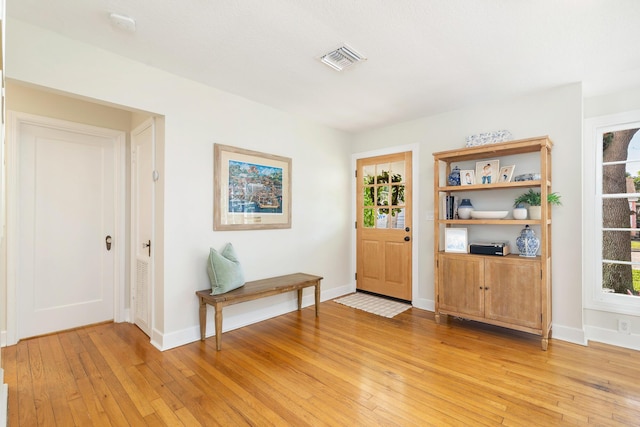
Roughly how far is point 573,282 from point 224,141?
146 inches

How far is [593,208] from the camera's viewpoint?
3160 millimetres

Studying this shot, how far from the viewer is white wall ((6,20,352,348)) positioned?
2.33 meters

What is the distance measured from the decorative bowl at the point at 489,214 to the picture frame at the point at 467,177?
34 cm

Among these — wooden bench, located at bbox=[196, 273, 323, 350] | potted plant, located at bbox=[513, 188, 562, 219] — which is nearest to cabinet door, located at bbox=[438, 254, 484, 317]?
potted plant, located at bbox=[513, 188, 562, 219]

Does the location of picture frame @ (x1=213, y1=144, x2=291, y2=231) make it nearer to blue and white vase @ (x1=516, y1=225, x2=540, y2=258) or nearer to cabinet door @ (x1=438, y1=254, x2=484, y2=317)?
cabinet door @ (x1=438, y1=254, x2=484, y2=317)

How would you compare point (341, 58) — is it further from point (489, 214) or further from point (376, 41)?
point (489, 214)

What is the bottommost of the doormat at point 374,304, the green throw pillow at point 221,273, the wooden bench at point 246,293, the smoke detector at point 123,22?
the doormat at point 374,304

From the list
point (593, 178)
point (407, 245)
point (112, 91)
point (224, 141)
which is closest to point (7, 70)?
point (112, 91)

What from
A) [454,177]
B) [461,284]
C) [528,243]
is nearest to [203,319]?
[461,284]

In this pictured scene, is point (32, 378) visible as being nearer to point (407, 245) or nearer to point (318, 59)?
point (318, 59)

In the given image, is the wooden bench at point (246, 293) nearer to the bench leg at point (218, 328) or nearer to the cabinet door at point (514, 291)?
the bench leg at point (218, 328)

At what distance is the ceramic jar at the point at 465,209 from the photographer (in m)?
3.46

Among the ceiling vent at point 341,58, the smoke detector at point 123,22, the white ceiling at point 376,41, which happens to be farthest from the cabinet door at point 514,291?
the smoke detector at point 123,22

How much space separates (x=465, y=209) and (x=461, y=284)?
31.9 inches
